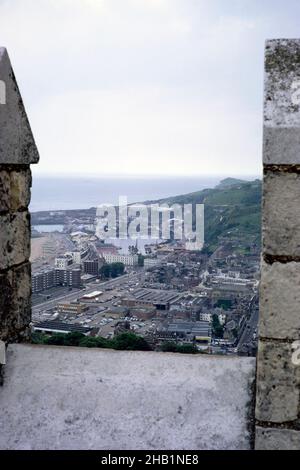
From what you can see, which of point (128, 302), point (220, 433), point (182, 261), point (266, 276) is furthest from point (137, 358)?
point (182, 261)

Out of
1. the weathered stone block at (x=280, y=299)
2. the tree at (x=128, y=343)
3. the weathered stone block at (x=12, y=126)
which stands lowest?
the tree at (x=128, y=343)

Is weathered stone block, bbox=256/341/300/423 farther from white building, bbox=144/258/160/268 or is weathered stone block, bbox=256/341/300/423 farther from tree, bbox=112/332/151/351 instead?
white building, bbox=144/258/160/268

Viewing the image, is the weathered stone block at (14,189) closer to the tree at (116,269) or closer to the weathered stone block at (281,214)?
the weathered stone block at (281,214)

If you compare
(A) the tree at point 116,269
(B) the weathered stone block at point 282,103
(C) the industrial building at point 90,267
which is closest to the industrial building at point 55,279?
(C) the industrial building at point 90,267

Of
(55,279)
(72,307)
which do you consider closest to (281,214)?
(72,307)
